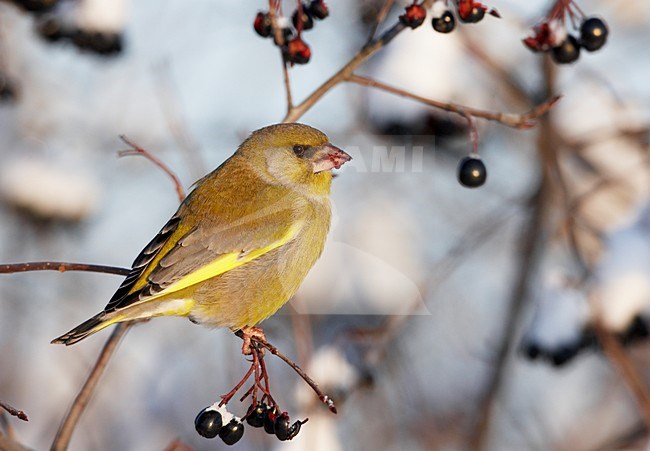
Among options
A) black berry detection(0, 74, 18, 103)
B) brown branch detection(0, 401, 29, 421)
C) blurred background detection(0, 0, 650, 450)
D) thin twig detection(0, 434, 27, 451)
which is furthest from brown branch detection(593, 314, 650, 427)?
black berry detection(0, 74, 18, 103)

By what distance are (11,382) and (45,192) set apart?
2.22 metres

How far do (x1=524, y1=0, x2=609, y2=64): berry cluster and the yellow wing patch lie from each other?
4.41 ft

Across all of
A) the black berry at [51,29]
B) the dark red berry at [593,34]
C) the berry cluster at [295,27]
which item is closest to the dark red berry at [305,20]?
the berry cluster at [295,27]

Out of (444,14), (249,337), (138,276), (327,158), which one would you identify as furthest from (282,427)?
(444,14)

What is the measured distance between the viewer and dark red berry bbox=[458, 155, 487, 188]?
3.49 meters

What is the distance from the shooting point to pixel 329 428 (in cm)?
548

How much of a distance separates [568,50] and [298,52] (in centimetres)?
126

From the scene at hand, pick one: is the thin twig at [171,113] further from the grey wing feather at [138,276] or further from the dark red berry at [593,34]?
the dark red berry at [593,34]

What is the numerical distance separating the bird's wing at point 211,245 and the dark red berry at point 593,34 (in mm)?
1496

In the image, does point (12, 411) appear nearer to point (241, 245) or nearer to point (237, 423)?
point (237, 423)

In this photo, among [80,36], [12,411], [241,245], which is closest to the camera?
[12,411]

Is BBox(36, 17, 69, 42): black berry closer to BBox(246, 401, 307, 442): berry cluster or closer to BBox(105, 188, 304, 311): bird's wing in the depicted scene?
BBox(105, 188, 304, 311): bird's wing

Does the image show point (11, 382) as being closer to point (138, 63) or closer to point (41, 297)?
point (41, 297)

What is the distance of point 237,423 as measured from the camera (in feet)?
9.62
